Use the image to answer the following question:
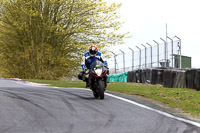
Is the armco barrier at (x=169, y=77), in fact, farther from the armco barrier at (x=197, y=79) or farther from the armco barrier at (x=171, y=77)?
the armco barrier at (x=197, y=79)

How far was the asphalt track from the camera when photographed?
6766 mm

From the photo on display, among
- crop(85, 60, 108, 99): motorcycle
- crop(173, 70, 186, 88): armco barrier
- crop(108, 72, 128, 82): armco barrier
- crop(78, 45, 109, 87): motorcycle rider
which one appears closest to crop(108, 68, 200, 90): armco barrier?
crop(173, 70, 186, 88): armco barrier

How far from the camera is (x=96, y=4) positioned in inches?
1340

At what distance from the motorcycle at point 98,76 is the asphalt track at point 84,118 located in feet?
1.66

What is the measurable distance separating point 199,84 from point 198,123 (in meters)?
9.56

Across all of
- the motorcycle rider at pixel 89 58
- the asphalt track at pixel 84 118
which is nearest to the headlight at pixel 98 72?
the motorcycle rider at pixel 89 58

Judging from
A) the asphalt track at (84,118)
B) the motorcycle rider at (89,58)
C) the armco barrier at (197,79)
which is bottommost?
the asphalt track at (84,118)

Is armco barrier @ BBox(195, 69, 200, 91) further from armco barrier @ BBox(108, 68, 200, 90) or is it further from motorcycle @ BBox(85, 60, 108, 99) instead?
motorcycle @ BBox(85, 60, 108, 99)

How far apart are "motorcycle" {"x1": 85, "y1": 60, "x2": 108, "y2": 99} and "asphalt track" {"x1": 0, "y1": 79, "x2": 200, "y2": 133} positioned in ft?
1.66

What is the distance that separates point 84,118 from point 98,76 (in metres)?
3.31

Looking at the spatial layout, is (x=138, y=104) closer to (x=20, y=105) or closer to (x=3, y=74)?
(x=20, y=105)

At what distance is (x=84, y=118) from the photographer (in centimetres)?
795

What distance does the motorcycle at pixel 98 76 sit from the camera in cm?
1116

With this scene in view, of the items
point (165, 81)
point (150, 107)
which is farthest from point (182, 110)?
point (165, 81)
